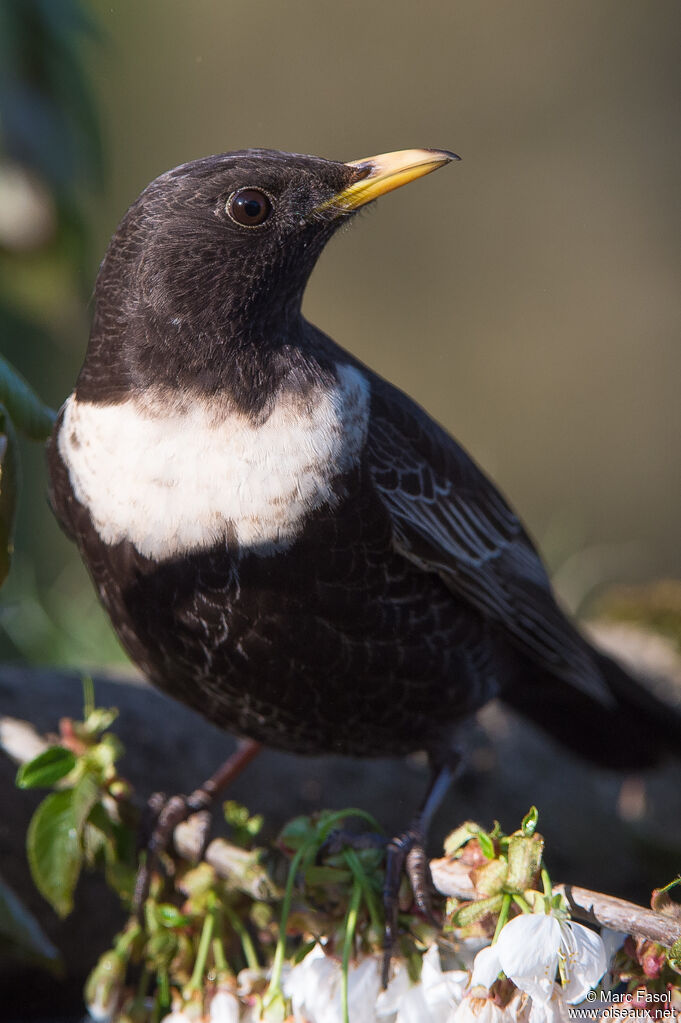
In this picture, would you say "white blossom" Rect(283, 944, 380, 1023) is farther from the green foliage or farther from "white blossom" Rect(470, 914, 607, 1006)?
"white blossom" Rect(470, 914, 607, 1006)

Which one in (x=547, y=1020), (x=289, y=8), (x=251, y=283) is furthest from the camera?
(x=289, y=8)

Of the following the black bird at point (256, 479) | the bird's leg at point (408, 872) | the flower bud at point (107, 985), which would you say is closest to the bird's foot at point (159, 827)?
the flower bud at point (107, 985)

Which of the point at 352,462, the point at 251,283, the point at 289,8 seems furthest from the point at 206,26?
the point at 352,462

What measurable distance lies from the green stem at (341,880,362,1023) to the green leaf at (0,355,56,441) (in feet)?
2.66

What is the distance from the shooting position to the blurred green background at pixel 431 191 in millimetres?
1877

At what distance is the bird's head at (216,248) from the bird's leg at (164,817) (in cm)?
78

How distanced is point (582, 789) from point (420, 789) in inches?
17.5

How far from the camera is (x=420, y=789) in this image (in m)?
2.42

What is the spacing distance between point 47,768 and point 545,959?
0.79 m

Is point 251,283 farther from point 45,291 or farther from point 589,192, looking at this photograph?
point 589,192

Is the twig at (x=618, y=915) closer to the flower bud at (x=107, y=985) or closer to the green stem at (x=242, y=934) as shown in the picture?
the green stem at (x=242, y=934)

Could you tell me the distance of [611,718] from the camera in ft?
7.57

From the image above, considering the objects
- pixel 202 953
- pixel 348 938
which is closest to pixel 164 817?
pixel 202 953

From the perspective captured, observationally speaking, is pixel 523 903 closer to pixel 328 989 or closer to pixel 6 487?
pixel 328 989
